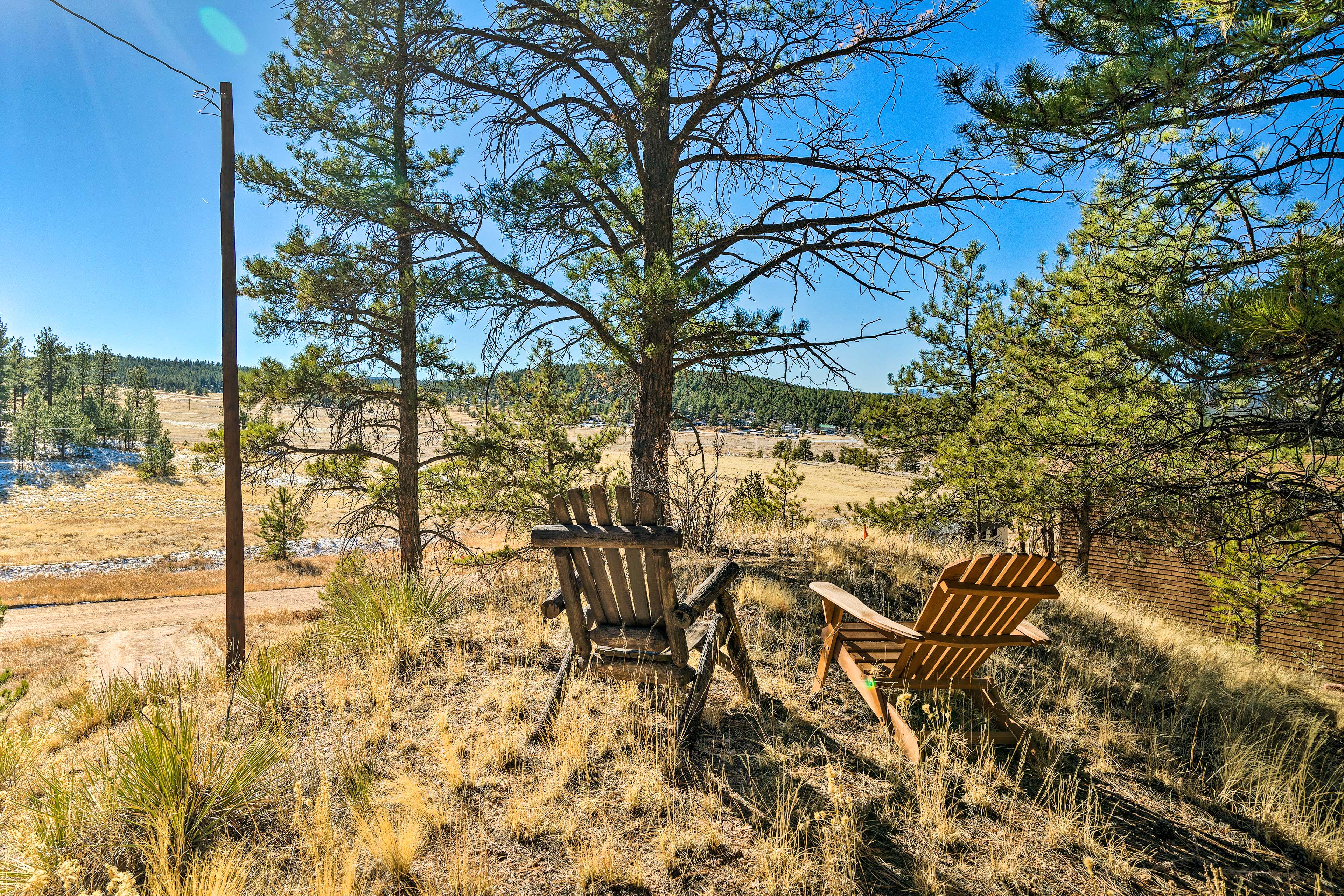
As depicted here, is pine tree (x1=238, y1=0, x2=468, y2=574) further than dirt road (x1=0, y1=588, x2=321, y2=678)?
No

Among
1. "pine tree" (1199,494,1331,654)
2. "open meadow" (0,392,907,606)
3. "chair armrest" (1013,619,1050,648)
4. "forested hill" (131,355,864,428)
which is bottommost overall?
"open meadow" (0,392,907,606)

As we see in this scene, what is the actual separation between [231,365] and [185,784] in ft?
15.2

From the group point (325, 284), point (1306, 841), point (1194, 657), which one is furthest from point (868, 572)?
point (325, 284)

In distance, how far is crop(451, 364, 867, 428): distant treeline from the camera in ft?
24.6

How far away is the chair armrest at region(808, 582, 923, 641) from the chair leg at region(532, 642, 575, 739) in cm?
156

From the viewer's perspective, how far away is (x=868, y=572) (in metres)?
6.88

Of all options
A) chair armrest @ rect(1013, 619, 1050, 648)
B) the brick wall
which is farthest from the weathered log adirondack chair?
the brick wall

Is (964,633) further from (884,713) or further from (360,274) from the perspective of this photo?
(360,274)

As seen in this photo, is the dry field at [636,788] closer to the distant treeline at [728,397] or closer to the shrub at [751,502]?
the distant treeline at [728,397]

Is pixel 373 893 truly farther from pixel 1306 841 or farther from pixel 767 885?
pixel 1306 841

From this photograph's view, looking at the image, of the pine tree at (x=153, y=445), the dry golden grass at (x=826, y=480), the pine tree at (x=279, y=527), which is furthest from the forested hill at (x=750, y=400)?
the pine tree at (x=153, y=445)

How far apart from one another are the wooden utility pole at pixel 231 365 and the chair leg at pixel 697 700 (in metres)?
4.99

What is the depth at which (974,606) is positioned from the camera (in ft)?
10.1

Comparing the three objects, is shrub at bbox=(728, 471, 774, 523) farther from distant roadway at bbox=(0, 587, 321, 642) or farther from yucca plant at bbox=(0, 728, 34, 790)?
distant roadway at bbox=(0, 587, 321, 642)
